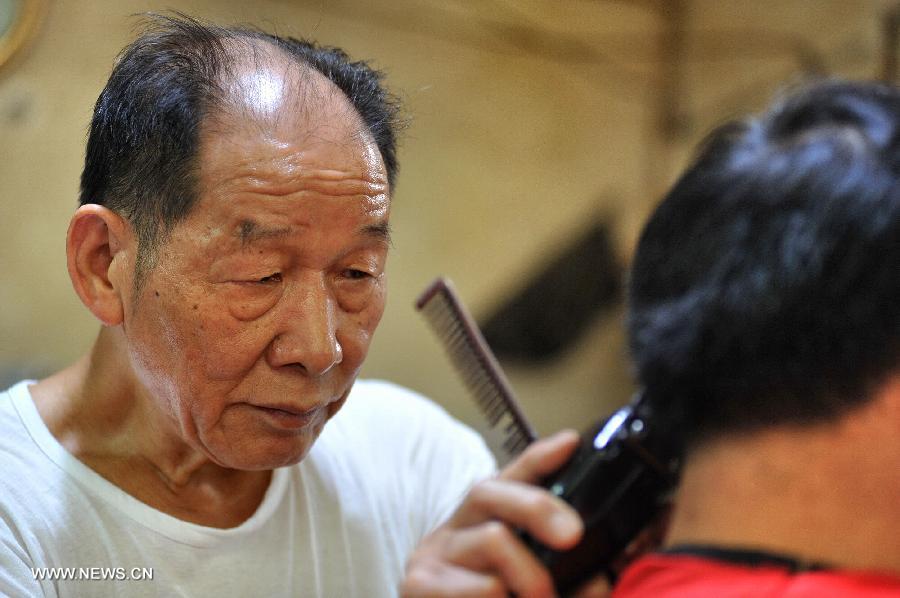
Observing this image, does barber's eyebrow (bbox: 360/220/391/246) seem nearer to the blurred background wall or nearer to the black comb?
the black comb

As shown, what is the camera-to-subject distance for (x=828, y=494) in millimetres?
658

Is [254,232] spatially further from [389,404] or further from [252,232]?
[389,404]

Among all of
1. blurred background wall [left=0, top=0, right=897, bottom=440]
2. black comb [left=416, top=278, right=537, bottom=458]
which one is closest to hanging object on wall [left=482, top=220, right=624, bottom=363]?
blurred background wall [left=0, top=0, right=897, bottom=440]

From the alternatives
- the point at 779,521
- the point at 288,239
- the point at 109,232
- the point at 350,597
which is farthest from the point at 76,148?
the point at 779,521

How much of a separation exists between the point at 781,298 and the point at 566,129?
1.47 metres

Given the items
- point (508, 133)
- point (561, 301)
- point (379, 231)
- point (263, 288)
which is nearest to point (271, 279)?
point (263, 288)

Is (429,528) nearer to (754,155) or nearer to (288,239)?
(288,239)

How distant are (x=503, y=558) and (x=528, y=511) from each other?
5 centimetres

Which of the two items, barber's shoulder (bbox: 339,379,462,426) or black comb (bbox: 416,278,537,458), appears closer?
black comb (bbox: 416,278,537,458)

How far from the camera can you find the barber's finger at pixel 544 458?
2.74 feet

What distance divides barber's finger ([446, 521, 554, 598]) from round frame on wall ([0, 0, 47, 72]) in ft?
2.00

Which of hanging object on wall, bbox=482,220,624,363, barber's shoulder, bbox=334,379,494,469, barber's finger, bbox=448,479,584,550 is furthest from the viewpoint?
hanging object on wall, bbox=482,220,624,363

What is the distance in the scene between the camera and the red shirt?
62 centimetres

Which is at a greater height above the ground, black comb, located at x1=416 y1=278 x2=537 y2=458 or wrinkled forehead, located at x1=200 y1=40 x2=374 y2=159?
wrinkled forehead, located at x1=200 y1=40 x2=374 y2=159
